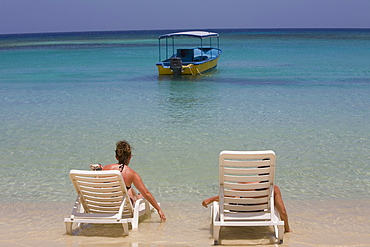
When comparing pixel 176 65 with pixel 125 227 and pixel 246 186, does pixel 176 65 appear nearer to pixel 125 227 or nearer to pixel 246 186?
pixel 125 227

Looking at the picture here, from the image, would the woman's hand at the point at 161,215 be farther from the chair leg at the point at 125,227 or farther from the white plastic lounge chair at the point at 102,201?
the chair leg at the point at 125,227

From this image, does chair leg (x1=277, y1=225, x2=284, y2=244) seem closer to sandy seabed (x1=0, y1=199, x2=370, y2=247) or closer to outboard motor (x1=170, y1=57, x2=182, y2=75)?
sandy seabed (x1=0, y1=199, x2=370, y2=247)

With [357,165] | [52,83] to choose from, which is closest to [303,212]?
[357,165]

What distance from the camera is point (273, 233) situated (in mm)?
4598

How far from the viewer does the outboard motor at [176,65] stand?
19062mm

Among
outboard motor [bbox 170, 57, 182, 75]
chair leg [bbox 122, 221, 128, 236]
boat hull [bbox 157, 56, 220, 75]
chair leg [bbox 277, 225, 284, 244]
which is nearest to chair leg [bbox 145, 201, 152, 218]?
chair leg [bbox 122, 221, 128, 236]

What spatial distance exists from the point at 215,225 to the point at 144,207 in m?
1.04

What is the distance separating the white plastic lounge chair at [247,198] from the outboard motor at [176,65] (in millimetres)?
14884

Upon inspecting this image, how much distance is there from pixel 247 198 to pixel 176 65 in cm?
1497

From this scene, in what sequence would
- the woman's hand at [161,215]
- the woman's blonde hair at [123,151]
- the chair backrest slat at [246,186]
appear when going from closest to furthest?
the chair backrest slat at [246,186] → the woman's blonde hair at [123,151] → the woman's hand at [161,215]

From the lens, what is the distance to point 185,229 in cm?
491

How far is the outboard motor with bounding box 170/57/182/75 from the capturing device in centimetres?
1906

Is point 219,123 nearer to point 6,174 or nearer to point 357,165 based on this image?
point 357,165

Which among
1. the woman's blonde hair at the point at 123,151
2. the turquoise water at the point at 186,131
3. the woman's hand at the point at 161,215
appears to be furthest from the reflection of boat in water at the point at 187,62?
the woman's blonde hair at the point at 123,151
